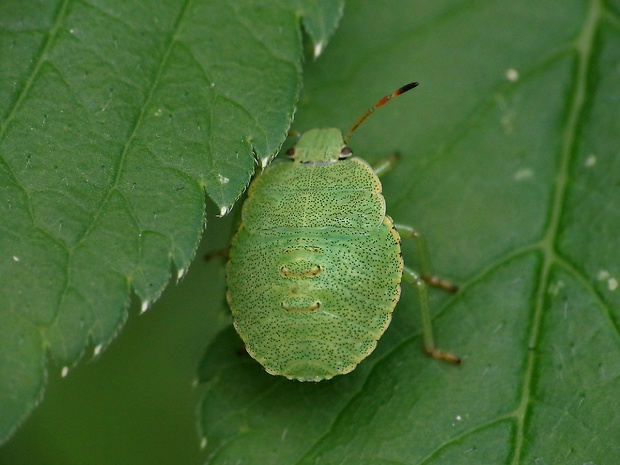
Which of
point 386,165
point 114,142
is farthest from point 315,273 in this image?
point 114,142

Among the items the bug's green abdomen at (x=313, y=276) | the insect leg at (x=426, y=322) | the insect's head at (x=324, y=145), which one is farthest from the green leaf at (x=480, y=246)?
the bug's green abdomen at (x=313, y=276)

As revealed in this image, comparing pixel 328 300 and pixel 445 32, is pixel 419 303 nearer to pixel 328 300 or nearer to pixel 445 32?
pixel 328 300

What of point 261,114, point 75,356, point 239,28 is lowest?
point 75,356

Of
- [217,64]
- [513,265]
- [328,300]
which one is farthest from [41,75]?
[513,265]

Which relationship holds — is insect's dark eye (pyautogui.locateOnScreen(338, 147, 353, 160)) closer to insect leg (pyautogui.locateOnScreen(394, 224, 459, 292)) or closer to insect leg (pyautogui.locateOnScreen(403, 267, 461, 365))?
insect leg (pyautogui.locateOnScreen(394, 224, 459, 292))

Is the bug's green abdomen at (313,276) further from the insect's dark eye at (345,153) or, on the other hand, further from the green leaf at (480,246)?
the green leaf at (480,246)

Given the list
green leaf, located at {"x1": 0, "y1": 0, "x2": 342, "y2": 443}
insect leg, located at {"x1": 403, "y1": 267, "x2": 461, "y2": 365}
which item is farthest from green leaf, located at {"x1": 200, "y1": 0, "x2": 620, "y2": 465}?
green leaf, located at {"x1": 0, "y1": 0, "x2": 342, "y2": 443}
